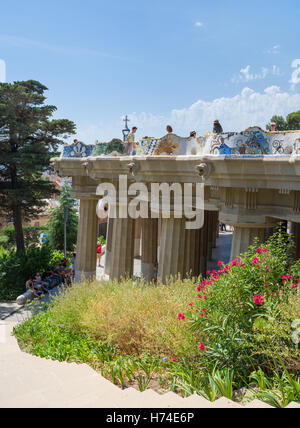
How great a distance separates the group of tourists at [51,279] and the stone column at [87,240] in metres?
1.05

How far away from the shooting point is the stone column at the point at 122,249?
1491 cm

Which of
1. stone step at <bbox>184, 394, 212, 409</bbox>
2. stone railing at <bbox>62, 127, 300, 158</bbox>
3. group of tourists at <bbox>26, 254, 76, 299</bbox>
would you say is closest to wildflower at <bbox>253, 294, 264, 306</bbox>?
stone step at <bbox>184, 394, 212, 409</bbox>

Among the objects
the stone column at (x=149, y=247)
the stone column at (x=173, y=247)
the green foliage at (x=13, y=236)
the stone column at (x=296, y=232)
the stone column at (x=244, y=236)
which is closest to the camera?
the stone column at (x=244, y=236)

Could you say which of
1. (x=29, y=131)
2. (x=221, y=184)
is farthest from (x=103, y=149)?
(x=29, y=131)

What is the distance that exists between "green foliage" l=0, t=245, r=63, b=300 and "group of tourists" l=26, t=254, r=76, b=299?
16.4 inches

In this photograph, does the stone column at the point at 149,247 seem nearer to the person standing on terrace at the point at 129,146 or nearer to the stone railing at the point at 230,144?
the person standing on terrace at the point at 129,146

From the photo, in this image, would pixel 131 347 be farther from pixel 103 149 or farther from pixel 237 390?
pixel 103 149

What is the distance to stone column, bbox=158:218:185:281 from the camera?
38.6 ft

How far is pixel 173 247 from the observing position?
38.9 ft

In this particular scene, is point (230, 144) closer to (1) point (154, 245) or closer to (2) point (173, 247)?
(2) point (173, 247)

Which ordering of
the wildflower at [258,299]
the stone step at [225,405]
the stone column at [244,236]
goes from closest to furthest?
the stone step at [225,405]
the wildflower at [258,299]
the stone column at [244,236]

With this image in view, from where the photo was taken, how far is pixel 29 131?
927 inches

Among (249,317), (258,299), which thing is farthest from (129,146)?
(258,299)

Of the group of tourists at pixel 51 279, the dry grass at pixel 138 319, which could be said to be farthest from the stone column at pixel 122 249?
the dry grass at pixel 138 319
